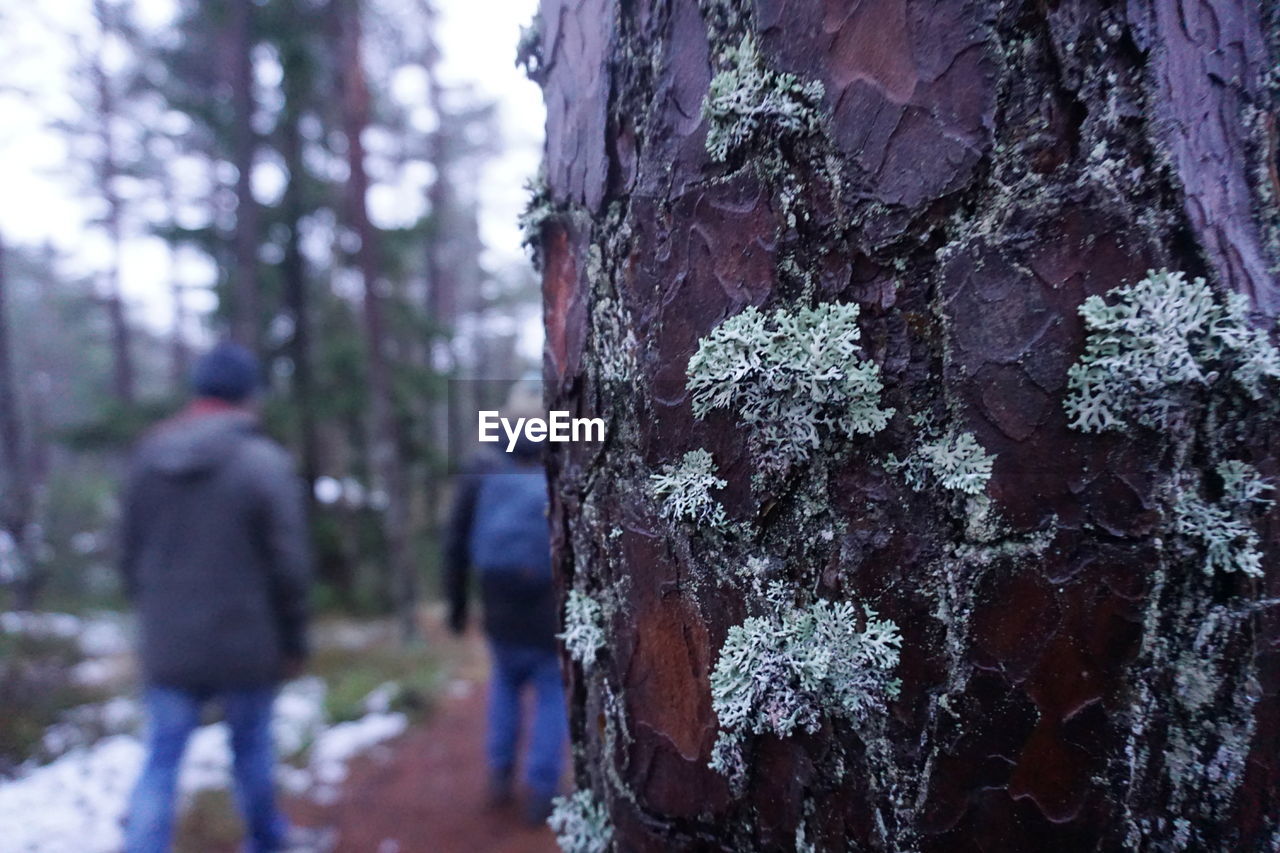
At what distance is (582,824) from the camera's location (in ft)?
3.37

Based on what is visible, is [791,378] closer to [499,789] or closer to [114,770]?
[499,789]

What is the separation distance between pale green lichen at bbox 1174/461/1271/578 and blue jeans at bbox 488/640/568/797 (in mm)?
2611

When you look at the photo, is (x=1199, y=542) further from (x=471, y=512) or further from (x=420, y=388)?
(x=420, y=388)

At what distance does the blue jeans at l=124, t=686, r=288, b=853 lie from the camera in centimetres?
240

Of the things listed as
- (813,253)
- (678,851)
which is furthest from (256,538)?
(813,253)

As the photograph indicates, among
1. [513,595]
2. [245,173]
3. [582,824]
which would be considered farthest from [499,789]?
[245,173]

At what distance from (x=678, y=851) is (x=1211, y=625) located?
63cm

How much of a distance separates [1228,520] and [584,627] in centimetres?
71

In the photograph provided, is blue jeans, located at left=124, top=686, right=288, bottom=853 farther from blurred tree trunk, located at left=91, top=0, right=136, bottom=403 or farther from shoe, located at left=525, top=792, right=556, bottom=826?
blurred tree trunk, located at left=91, top=0, right=136, bottom=403

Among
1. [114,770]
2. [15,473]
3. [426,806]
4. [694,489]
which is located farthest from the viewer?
[15,473]

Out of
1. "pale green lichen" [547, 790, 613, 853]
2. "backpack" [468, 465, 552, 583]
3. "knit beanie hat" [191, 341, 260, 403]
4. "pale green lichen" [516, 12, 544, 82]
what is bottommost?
"pale green lichen" [547, 790, 613, 853]

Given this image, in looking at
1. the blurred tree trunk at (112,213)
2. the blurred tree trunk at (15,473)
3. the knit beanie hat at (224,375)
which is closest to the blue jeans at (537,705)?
the knit beanie hat at (224,375)

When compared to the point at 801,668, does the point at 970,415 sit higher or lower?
higher

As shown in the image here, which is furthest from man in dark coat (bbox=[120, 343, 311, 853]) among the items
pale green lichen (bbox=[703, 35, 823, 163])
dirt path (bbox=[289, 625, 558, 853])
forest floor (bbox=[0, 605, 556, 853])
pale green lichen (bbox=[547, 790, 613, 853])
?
pale green lichen (bbox=[703, 35, 823, 163])
